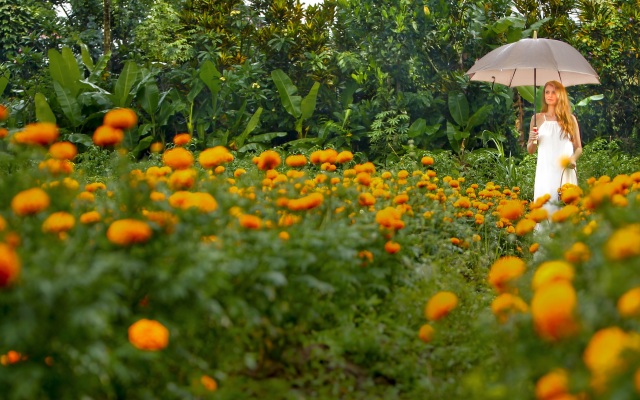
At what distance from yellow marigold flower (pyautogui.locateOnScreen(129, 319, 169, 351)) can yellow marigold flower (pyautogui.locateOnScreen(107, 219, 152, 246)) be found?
23 centimetres

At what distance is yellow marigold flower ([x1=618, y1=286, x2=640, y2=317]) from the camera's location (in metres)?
1.59

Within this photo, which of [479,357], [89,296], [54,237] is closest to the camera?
[89,296]

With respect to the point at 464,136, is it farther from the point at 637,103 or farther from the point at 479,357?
the point at 479,357

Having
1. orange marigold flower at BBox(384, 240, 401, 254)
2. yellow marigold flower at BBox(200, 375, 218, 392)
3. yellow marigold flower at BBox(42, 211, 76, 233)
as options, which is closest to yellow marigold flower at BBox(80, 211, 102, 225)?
yellow marigold flower at BBox(42, 211, 76, 233)

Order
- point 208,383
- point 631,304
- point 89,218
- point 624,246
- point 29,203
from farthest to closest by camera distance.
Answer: point 89,218, point 208,383, point 29,203, point 624,246, point 631,304

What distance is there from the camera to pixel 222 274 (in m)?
2.26

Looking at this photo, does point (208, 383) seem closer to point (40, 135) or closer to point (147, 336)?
point (147, 336)

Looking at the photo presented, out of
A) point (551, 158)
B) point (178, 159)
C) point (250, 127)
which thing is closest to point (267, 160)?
point (178, 159)

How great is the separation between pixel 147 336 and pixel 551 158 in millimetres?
5482

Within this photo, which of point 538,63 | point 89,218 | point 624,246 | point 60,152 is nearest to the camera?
point 624,246

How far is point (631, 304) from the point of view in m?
1.60

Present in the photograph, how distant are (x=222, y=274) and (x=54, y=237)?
49 cm

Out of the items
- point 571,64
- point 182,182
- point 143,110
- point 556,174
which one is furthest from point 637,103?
point 182,182

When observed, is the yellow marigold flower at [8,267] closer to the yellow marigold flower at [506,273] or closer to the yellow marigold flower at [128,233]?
the yellow marigold flower at [128,233]
